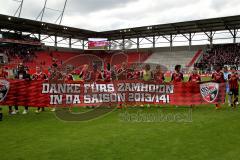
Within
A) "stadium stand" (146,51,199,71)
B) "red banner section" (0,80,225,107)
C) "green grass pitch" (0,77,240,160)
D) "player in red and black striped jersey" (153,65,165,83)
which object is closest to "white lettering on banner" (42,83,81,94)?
"red banner section" (0,80,225,107)

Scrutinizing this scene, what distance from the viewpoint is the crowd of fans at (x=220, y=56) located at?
161 ft

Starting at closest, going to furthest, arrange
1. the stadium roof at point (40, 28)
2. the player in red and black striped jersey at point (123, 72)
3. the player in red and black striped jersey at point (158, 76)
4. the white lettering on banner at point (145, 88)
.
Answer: the white lettering on banner at point (145, 88) → the player in red and black striped jersey at point (158, 76) → the player in red and black striped jersey at point (123, 72) → the stadium roof at point (40, 28)

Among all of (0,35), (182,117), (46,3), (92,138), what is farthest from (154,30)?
(92,138)

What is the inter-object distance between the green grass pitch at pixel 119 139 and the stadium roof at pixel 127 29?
127 feet

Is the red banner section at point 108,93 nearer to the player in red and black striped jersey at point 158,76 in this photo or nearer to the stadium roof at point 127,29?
the player in red and black striped jersey at point 158,76

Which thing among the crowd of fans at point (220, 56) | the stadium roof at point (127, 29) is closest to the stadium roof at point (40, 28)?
the stadium roof at point (127, 29)

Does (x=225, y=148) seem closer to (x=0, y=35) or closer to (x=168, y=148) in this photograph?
(x=168, y=148)

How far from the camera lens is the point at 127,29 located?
5869 centimetres

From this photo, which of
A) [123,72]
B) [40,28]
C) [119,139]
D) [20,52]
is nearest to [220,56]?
[40,28]

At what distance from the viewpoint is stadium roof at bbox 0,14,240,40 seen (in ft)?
158

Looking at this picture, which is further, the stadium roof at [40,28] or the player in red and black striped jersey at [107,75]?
the stadium roof at [40,28]

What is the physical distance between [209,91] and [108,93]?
5153mm

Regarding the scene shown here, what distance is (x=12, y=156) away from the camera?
22.4 ft

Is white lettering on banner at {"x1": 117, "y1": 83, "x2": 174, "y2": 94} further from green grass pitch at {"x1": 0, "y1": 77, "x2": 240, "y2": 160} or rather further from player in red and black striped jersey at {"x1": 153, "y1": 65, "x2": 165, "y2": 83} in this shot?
green grass pitch at {"x1": 0, "y1": 77, "x2": 240, "y2": 160}
